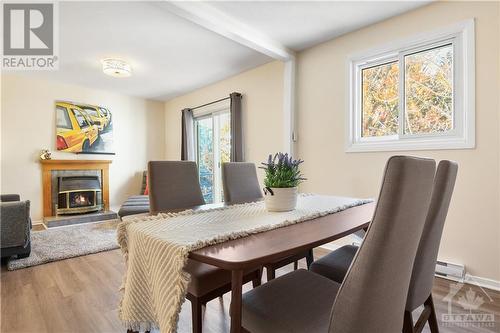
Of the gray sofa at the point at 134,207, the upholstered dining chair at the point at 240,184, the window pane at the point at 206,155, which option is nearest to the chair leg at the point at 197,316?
the upholstered dining chair at the point at 240,184

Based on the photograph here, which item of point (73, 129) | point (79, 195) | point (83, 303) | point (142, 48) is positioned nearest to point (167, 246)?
point (83, 303)

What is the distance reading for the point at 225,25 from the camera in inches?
98.0

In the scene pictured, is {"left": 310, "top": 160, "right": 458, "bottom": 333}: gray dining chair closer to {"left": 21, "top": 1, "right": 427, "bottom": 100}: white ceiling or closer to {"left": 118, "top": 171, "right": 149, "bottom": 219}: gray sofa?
{"left": 21, "top": 1, "right": 427, "bottom": 100}: white ceiling

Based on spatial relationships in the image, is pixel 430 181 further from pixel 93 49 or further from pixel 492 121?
pixel 93 49

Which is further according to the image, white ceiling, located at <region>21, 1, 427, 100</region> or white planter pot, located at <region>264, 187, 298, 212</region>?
white ceiling, located at <region>21, 1, 427, 100</region>

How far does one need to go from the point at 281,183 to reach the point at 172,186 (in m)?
0.82

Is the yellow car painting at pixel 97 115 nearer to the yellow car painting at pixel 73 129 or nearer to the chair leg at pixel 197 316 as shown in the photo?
the yellow car painting at pixel 73 129

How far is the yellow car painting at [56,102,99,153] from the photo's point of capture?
4393 mm

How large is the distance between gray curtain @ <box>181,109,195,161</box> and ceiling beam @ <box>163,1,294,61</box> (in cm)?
248

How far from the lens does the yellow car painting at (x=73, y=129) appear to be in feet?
14.4

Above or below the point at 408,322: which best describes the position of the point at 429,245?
above

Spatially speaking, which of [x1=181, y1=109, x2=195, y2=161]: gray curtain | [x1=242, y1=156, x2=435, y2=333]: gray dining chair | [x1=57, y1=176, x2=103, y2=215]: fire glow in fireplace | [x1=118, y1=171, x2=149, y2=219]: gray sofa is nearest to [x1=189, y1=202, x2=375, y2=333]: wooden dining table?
[x1=242, y1=156, x2=435, y2=333]: gray dining chair

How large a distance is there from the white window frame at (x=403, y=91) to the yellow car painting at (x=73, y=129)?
4.44m

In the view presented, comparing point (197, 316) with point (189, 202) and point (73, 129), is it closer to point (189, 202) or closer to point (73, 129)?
point (189, 202)
